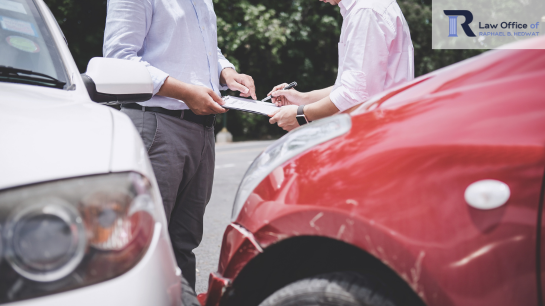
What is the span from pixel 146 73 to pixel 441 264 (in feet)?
4.06

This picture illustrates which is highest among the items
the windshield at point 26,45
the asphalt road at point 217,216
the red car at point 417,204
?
the windshield at point 26,45

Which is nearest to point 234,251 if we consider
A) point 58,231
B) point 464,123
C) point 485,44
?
point 58,231

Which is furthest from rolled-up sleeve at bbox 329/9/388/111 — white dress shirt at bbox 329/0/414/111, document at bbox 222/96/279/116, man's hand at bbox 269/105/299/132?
document at bbox 222/96/279/116

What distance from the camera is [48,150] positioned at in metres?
1.04

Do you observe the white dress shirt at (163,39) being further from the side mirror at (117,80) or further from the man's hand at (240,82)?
the side mirror at (117,80)

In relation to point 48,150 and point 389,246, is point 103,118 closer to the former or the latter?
point 48,150

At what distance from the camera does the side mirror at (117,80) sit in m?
1.74

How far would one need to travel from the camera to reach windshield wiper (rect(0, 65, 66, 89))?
5.40ft

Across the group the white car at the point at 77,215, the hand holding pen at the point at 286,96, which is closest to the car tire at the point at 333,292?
the white car at the point at 77,215

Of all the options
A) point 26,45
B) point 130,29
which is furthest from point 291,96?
point 26,45

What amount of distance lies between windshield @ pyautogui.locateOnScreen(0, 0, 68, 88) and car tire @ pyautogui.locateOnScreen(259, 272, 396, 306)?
112cm

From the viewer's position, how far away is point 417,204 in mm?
1155

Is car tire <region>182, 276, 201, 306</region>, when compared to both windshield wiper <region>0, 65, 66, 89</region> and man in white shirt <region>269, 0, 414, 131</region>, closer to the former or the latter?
windshield wiper <region>0, 65, 66, 89</region>

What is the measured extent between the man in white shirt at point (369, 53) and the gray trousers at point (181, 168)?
59 centimetres
